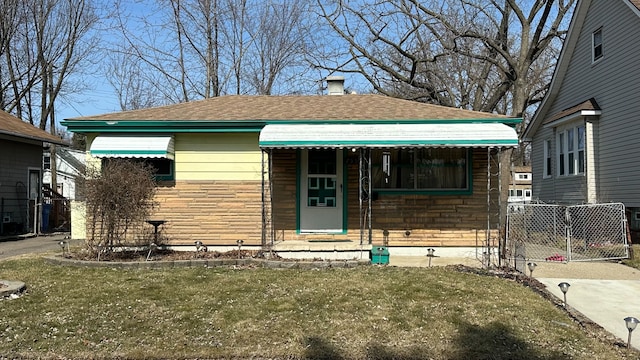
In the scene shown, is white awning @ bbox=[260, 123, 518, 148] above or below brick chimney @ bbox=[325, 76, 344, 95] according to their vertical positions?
below

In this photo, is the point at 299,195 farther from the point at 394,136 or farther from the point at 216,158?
the point at 394,136

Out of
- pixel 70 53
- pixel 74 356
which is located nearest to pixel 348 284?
pixel 74 356

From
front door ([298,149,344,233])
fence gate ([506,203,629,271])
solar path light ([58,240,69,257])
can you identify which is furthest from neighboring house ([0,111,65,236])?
fence gate ([506,203,629,271])

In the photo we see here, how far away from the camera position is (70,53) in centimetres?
2495

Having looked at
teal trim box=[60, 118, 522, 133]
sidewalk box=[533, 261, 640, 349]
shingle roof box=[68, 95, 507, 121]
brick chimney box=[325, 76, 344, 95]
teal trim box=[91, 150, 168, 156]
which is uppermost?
brick chimney box=[325, 76, 344, 95]

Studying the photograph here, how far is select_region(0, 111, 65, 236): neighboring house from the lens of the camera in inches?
624

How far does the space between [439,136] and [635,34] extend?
782 centimetres

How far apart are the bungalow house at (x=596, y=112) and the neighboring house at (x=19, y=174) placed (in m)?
17.8

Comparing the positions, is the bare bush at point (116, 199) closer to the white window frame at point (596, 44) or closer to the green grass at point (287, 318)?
the green grass at point (287, 318)

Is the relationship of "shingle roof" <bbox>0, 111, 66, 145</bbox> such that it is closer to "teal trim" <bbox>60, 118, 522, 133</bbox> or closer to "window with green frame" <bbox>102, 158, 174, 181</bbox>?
"teal trim" <bbox>60, 118, 522, 133</bbox>

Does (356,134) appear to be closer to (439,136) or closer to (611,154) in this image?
(439,136)

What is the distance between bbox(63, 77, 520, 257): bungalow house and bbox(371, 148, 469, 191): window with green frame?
0.07 ft

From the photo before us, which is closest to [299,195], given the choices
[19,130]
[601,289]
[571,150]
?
[601,289]

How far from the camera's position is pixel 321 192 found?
1073 centimetres
